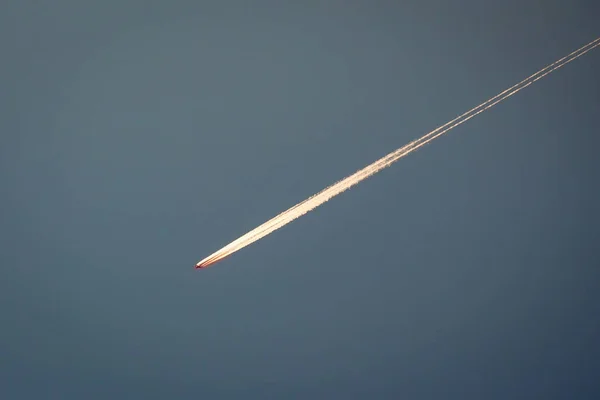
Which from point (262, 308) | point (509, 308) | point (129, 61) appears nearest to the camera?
point (129, 61)

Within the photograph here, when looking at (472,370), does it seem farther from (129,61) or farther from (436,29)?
(129,61)

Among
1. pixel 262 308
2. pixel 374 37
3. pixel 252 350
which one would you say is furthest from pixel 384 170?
pixel 252 350

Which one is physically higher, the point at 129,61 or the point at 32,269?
the point at 129,61

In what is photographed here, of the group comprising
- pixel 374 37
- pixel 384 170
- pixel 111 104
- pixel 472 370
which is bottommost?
pixel 472 370

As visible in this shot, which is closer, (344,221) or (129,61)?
(129,61)

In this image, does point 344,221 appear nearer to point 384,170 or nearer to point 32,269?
point 384,170

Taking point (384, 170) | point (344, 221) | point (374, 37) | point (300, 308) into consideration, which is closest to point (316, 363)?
point (300, 308)

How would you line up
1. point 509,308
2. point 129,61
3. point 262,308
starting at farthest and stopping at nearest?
point 509,308 < point 262,308 < point 129,61
